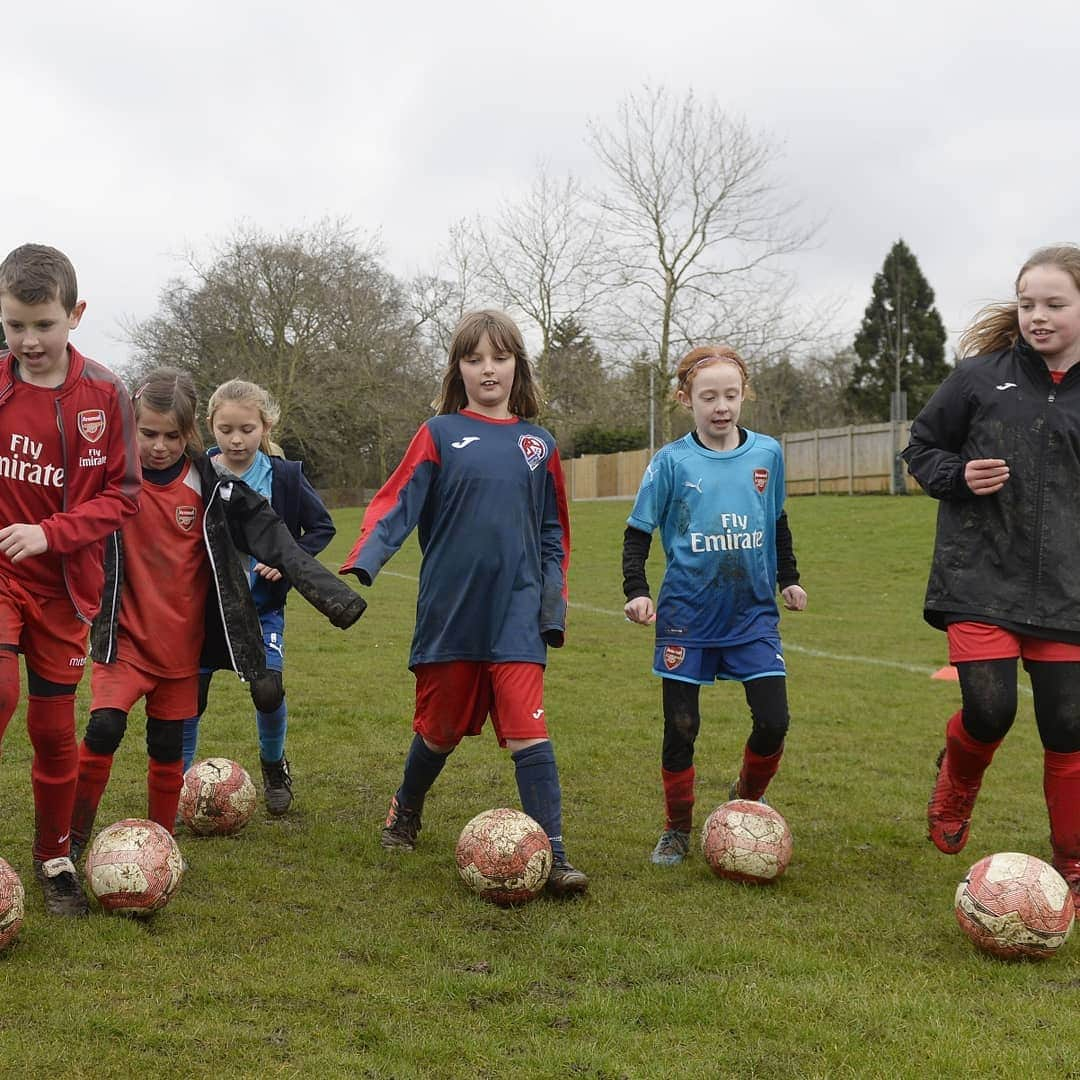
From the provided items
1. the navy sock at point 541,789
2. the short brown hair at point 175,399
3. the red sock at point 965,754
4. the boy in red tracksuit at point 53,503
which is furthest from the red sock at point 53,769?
the red sock at point 965,754

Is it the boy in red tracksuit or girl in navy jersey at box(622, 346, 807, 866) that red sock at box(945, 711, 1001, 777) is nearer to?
girl in navy jersey at box(622, 346, 807, 866)

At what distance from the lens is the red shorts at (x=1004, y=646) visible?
4441 mm

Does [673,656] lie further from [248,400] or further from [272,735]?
[248,400]

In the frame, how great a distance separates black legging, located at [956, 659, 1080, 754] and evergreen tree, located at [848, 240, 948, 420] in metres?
54.0

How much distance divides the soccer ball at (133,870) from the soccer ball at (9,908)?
0.35 m

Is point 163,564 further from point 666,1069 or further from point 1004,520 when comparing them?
point 1004,520

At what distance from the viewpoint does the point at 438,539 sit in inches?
196

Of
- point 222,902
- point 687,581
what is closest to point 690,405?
point 687,581

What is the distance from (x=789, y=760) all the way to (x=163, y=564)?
175 inches

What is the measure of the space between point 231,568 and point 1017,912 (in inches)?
125

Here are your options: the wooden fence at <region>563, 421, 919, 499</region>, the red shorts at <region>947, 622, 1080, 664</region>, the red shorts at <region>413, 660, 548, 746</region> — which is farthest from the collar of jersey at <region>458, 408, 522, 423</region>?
the wooden fence at <region>563, 421, 919, 499</region>

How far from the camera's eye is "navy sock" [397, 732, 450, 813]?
5266 mm

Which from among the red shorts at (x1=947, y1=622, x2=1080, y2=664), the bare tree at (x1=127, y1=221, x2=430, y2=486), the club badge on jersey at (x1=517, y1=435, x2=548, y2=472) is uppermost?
the bare tree at (x1=127, y1=221, x2=430, y2=486)

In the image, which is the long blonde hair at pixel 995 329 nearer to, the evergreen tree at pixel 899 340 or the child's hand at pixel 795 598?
the child's hand at pixel 795 598
